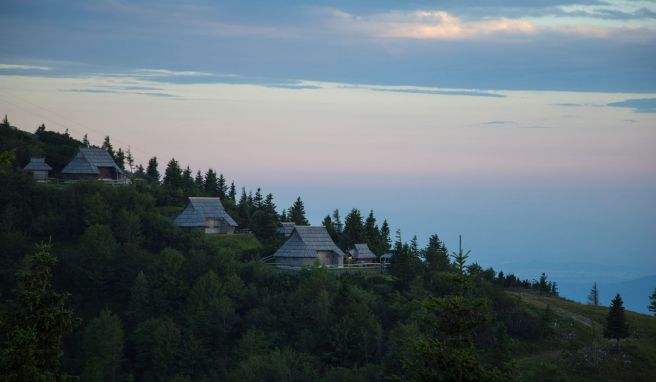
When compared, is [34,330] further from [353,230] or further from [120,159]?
[120,159]

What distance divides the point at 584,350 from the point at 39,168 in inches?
2421

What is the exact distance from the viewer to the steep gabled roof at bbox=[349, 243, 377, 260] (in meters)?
89.6

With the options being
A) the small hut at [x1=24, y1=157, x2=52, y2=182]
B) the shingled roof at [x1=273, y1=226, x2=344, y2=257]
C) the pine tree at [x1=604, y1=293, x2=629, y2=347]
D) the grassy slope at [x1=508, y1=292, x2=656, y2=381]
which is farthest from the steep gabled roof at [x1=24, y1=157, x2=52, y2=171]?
the pine tree at [x1=604, y1=293, x2=629, y2=347]

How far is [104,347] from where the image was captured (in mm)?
71688

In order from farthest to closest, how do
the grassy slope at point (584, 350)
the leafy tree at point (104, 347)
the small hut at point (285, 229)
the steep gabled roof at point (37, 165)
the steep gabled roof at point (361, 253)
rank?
1. the steep gabled roof at point (37, 165)
2. the small hut at point (285, 229)
3. the steep gabled roof at point (361, 253)
4. the leafy tree at point (104, 347)
5. the grassy slope at point (584, 350)

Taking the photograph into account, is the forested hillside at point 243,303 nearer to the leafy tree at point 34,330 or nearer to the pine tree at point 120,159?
the pine tree at point 120,159

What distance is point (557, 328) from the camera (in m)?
77.6

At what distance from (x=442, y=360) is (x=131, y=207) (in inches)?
2668

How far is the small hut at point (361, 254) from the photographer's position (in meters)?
89.6

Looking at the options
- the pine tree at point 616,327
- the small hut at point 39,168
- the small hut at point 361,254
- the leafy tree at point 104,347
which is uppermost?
the small hut at point 39,168

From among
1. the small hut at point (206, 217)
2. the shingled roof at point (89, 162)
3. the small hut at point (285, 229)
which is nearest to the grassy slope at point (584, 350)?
the small hut at point (285, 229)

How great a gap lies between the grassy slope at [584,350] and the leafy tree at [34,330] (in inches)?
1473

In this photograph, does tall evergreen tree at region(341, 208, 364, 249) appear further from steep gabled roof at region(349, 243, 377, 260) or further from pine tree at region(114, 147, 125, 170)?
pine tree at region(114, 147, 125, 170)

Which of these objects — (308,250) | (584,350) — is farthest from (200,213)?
(584,350)
